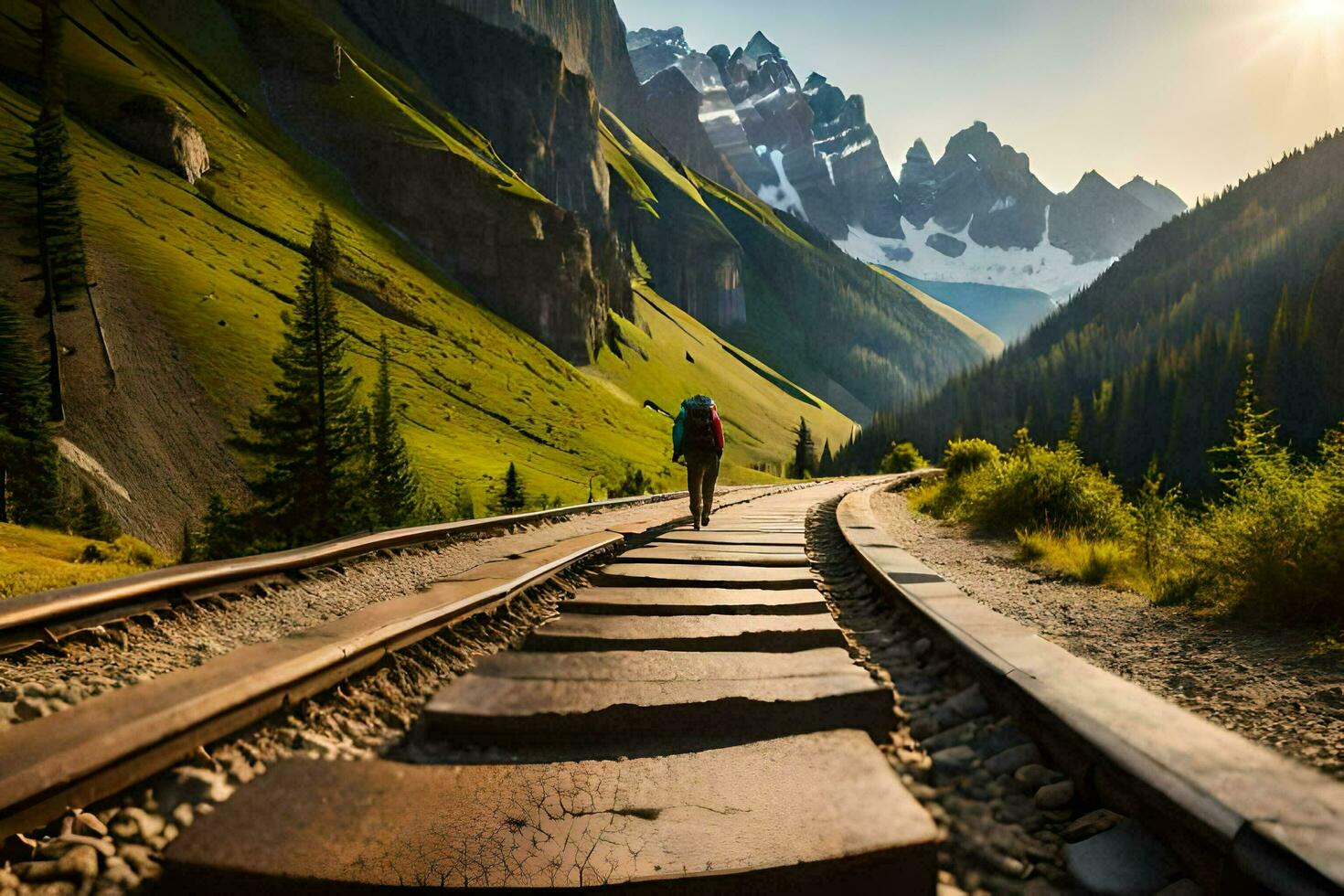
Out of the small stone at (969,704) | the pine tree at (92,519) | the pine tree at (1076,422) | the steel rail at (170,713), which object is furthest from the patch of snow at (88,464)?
the pine tree at (1076,422)

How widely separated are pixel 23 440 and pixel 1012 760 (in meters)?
33.8

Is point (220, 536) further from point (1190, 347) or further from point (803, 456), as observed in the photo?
point (1190, 347)

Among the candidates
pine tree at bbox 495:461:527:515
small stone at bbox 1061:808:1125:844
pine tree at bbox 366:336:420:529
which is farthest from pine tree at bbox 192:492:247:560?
small stone at bbox 1061:808:1125:844

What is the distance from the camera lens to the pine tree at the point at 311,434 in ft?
93.2

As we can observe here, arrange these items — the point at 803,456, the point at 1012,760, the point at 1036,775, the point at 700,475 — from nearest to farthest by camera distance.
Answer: the point at 1036,775 < the point at 1012,760 < the point at 700,475 < the point at 803,456

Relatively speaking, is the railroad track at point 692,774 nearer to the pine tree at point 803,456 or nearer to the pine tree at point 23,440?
the pine tree at point 23,440

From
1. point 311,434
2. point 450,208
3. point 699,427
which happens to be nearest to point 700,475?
point 699,427

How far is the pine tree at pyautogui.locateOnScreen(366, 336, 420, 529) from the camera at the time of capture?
104 feet

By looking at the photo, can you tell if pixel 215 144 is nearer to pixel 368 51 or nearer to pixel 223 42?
pixel 223 42

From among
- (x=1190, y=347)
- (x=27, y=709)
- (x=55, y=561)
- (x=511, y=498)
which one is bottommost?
(x=511, y=498)

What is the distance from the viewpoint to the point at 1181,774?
5.61 feet

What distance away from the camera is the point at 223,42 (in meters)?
94.8

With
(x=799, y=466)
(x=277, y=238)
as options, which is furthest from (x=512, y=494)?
(x=799, y=466)

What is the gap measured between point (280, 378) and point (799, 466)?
3132 inches
